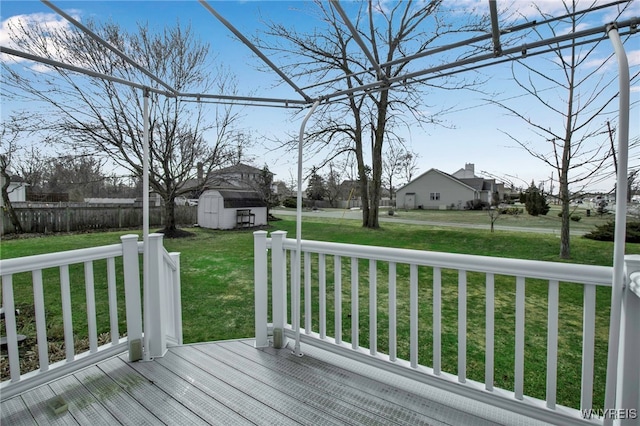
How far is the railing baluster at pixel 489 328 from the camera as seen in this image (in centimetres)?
154

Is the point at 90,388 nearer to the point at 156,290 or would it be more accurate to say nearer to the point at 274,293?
the point at 156,290

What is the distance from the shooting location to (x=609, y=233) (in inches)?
298

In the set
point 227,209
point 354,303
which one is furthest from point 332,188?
point 354,303

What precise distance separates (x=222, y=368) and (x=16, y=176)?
1171 cm

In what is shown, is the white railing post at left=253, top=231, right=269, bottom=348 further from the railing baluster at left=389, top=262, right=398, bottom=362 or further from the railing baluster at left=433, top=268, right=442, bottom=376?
the railing baluster at left=433, top=268, right=442, bottom=376

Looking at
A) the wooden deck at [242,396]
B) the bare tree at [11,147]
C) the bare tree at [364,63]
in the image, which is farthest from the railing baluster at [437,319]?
the bare tree at [11,147]

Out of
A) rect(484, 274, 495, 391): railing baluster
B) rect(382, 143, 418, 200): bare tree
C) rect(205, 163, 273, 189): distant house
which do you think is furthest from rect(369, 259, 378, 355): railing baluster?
rect(382, 143, 418, 200): bare tree

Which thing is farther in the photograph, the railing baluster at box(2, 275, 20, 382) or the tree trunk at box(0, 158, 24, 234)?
the tree trunk at box(0, 158, 24, 234)

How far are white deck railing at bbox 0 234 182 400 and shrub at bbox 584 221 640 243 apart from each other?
8.69 meters

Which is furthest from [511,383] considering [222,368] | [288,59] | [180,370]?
[288,59]

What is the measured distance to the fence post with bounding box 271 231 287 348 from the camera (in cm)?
227

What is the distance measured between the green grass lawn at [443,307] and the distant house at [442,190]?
15.4 metres

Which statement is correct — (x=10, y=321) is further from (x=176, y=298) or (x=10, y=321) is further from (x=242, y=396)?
(x=242, y=396)

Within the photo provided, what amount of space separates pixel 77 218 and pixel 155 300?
9856mm
